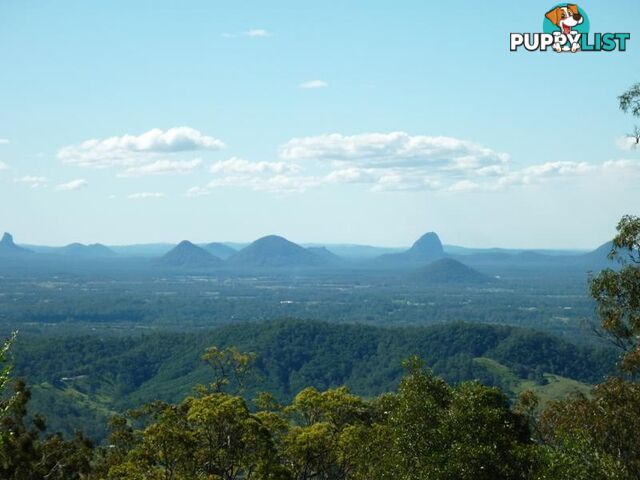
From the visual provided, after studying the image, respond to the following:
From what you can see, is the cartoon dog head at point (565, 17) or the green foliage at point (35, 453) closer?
the green foliage at point (35, 453)

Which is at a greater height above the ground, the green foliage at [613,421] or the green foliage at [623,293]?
the green foliage at [623,293]

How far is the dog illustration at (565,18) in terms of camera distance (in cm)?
4006

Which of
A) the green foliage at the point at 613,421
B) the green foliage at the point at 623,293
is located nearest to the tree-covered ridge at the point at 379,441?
the green foliage at the point at 613,421

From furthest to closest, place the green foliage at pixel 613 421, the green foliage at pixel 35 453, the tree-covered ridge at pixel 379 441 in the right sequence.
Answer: the green foliage at pixel 35 453 < the green foliage at pixel 613 421 < the tree-covered ridge at pixel 379 441

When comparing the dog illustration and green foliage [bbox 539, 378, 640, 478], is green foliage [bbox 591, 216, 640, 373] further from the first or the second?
the dog illustration

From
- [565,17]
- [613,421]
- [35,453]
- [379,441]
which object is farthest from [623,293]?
[35,453]

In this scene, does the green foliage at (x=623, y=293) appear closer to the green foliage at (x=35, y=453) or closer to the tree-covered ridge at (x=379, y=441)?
the tree-covered ridge at (x=379, y=441)

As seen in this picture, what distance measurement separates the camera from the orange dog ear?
133ft

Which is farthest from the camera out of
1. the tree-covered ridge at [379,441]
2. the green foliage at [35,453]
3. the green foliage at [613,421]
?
the green foliage at [35,453]

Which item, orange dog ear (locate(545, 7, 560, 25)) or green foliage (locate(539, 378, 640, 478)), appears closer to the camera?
green foliage (locate(539, 378, 640, 478))

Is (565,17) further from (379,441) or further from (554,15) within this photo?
(379,441)

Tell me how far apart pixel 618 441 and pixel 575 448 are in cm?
938

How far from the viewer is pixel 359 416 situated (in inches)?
1538

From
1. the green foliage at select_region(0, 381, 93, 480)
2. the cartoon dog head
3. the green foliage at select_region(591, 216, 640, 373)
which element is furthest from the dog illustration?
the green foliage at select_region(0, 381, 93, 480)
